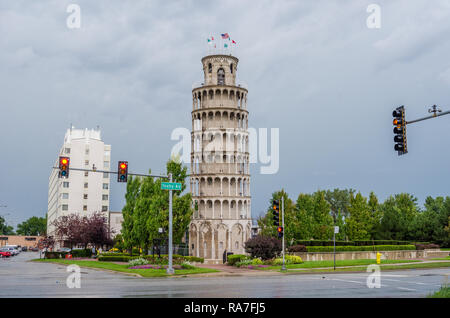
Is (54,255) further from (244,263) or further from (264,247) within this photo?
(264,247)

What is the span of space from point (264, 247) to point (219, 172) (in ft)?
101

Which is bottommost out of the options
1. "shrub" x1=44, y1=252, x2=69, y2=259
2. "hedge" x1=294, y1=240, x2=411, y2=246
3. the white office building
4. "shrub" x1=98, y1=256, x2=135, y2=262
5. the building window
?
"shrub" x1=44, y1=252, x2=69, y2=259

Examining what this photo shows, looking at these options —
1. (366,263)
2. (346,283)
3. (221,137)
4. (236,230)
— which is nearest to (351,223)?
(236,230)

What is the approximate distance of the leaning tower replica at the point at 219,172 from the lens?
76000mm

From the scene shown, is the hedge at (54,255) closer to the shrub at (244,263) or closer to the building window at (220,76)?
the shrub at (244,263)

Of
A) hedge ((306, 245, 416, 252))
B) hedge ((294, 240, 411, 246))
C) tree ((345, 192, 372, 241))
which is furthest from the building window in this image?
hedge ((306, 245, 416, 252))

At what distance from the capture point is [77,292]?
2264 cm

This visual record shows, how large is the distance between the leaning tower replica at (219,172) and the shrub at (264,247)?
27840 millimetres

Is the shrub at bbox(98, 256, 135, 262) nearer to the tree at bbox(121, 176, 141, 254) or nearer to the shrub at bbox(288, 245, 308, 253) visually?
the tree at bbox(121, 176, 141, 254)

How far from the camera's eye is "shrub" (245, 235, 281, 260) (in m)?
46.8

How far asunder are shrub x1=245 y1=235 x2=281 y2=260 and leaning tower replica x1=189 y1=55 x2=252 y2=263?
27.8m

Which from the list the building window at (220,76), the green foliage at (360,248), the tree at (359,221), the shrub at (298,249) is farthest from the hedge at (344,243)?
the building window at (220,76)
